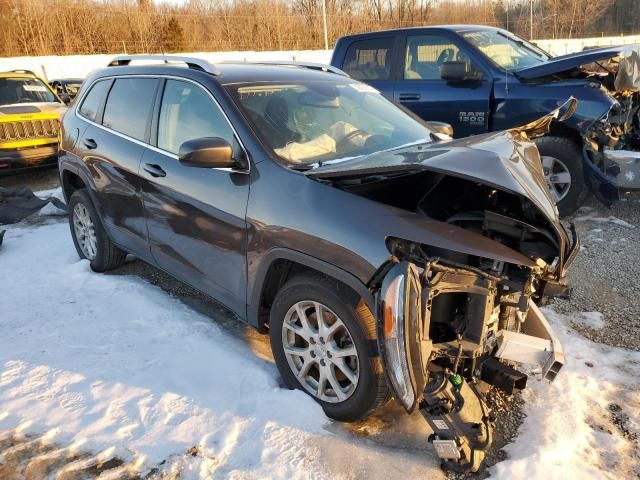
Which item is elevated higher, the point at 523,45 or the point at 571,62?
the point at 523,45

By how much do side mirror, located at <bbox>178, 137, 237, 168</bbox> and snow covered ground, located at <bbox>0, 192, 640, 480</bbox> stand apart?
1.26m

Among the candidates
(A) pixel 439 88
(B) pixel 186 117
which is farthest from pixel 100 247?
(A) pixel 439 88

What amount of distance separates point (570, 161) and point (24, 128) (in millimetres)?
8228

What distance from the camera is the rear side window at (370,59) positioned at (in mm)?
7023

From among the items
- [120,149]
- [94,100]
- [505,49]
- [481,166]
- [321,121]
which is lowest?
[120,149]

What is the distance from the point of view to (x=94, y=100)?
469 centimetres

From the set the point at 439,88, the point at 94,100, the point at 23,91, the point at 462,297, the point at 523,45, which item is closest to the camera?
the point at 462,297

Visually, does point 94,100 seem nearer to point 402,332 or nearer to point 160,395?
point 160,395

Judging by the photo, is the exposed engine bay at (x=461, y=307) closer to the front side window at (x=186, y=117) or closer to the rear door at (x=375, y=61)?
the front side window at (x=186, y=117)

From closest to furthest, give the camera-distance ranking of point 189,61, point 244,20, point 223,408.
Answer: point 223,408 < point 189,61 < point 244,20

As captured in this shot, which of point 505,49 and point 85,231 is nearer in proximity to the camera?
point 85,231

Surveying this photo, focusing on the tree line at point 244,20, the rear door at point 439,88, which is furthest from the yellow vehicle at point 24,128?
the tree line at point 244,20

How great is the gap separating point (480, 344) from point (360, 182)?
978mm

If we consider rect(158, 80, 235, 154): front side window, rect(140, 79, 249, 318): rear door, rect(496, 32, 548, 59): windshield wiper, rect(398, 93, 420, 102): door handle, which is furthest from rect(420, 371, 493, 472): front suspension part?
rect(496, 32, 548, 59): windshield wiper
